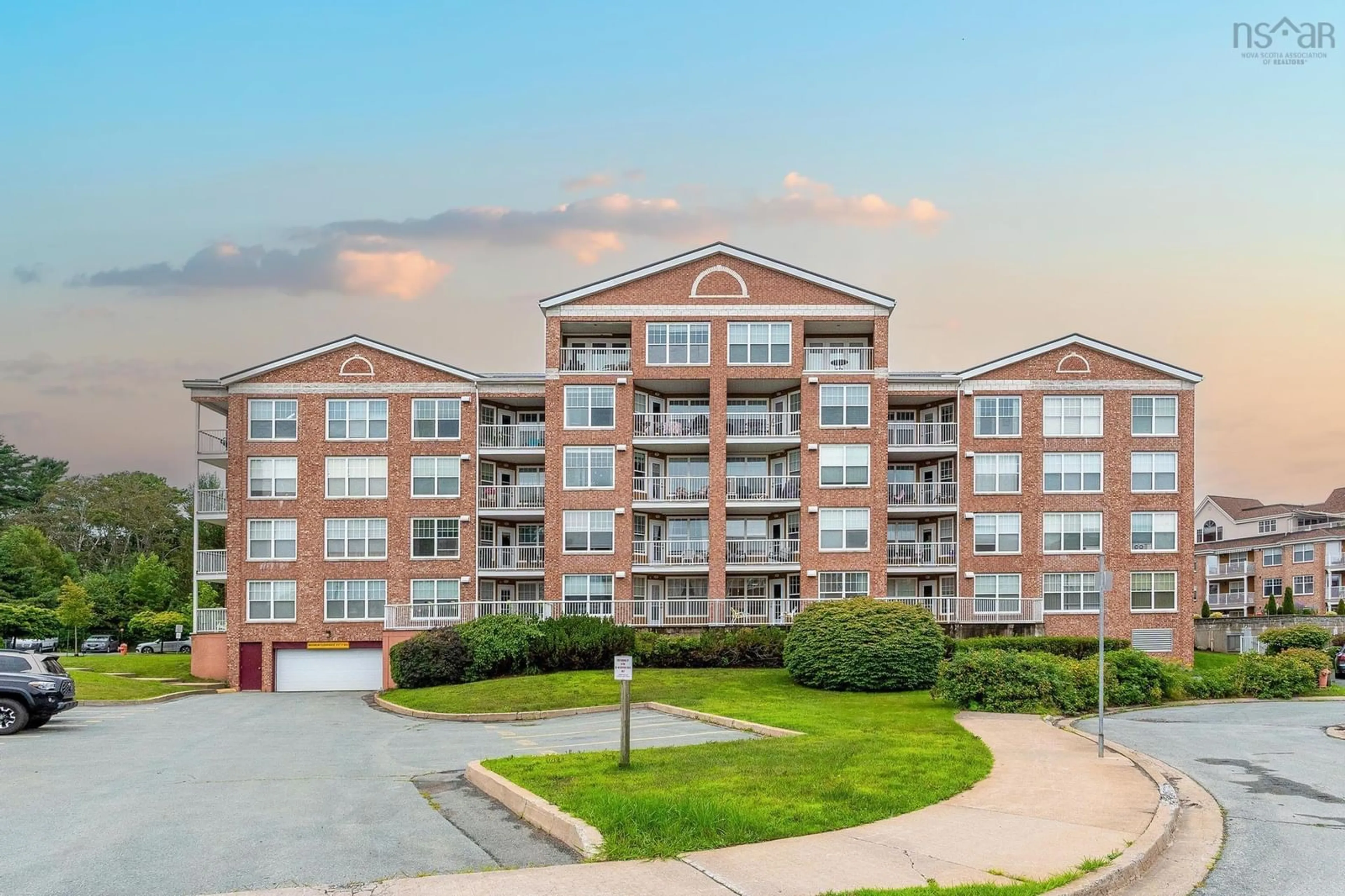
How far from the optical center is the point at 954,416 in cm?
4600

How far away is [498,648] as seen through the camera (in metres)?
37.1

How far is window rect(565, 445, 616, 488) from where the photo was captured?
143 ft

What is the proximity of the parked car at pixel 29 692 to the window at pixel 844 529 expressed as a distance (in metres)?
26.4

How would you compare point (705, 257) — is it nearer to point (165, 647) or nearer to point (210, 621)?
point (210, 621)

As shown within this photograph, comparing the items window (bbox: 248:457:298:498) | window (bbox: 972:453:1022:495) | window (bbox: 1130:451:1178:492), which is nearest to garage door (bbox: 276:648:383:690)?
window (bbox: 248:457:298:498)

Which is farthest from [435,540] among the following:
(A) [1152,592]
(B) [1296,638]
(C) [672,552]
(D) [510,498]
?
(B) [1296,638]

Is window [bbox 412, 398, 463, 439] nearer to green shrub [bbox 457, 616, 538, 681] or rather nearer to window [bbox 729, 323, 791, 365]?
green shrub [bbox 457, 616, 538, 681]

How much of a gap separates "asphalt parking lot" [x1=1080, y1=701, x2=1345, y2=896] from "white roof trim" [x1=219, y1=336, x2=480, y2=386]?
28585mm

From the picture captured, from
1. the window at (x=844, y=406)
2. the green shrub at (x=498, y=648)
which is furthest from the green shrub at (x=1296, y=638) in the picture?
the green shrub at (x=498, y=648)

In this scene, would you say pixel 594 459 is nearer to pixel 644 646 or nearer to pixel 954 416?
pixel 644 646

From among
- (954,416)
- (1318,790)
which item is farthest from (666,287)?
(1318,790)

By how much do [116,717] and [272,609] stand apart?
49.7 ft

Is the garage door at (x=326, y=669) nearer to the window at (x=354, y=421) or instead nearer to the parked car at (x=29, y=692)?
the window at (x=354, y=421)

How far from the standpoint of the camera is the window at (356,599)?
1746 inches
